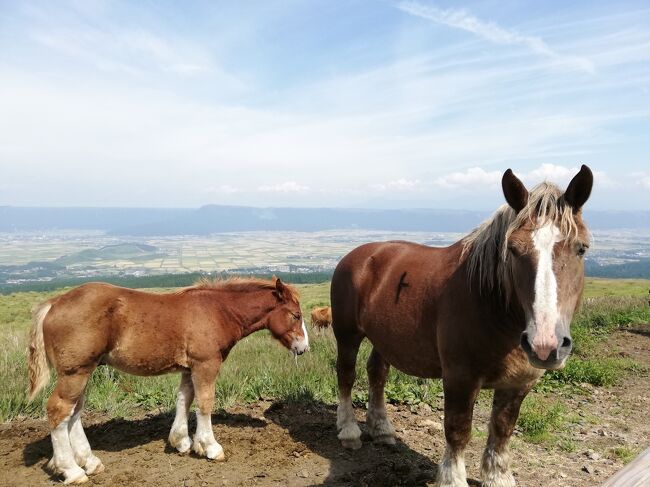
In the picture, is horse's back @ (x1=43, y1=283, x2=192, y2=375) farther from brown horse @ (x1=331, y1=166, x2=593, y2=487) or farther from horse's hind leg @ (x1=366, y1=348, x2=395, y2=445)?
A: horse's hind leg @ (x1=366, y1=348, x2=395, y2=445)

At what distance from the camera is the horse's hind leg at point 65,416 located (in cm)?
416

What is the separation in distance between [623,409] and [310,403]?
178 inches

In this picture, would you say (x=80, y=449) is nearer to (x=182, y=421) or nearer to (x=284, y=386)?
(x=182, y=421)

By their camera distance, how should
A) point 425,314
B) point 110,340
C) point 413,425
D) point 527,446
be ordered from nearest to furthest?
point 425,314 → point 110,340 → point 527,446 → point 413,425

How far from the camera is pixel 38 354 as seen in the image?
4.32 meters

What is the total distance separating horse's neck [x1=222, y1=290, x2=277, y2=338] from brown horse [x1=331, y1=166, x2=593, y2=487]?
35.6 inches

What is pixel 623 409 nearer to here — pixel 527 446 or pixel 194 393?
pixel 527 446

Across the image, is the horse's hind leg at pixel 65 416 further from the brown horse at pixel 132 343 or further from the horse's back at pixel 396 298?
the horse's back at pixel 396 298

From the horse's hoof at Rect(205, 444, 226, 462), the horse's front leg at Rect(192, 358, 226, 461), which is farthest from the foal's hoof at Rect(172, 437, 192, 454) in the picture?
the horse's hoof at Rect(205, 444, 226, 462)

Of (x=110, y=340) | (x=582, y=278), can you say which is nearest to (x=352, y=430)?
(x=110, y=340)

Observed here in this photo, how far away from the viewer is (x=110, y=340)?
173 inches

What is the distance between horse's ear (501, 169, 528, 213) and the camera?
3.07 metres

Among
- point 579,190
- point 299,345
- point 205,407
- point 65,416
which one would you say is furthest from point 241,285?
point 579,190

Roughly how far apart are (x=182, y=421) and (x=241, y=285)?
1.61m
